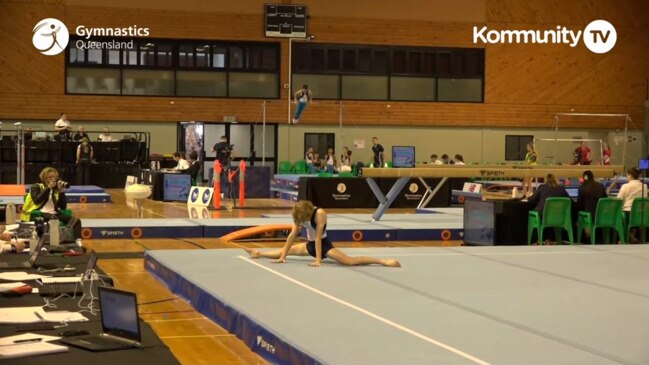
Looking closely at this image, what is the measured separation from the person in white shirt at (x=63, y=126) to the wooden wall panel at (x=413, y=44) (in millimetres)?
1862

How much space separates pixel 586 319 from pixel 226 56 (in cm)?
2507

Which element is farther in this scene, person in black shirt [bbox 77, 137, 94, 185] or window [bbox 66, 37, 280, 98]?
window [bbox 66, 37, 280, 98]

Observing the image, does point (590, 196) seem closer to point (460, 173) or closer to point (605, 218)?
point (605, 218)

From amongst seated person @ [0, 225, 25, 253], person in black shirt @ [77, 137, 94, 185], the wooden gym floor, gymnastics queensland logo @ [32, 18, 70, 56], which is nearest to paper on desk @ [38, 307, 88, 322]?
the wooden gym floor

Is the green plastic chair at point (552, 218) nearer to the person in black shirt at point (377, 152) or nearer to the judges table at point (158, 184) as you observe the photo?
the judges table at point (158, 184)

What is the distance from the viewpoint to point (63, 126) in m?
27.8

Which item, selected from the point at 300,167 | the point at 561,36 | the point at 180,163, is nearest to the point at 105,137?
the point at 180,163

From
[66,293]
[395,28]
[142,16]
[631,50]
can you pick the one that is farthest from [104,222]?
[631,50]

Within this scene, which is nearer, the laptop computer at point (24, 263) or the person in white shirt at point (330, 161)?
the laptop computer at point (24, 263)

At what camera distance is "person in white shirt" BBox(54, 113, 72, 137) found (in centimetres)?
2747

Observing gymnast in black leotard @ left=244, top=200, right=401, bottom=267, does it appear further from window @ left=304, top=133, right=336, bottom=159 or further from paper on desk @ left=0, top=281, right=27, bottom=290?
window @ left=304, top=133, right=336, bottom=159

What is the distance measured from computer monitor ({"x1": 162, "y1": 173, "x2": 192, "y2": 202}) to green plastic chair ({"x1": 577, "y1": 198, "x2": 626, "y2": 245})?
1184 cm

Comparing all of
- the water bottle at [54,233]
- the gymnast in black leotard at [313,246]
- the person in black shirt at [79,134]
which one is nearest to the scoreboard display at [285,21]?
the person in black shirt at [79,134]

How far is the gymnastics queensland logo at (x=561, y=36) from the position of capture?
33.3 metres
